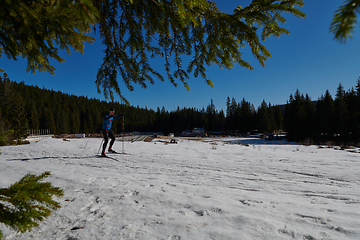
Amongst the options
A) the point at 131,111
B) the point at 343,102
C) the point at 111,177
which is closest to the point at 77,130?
the point at 131,111

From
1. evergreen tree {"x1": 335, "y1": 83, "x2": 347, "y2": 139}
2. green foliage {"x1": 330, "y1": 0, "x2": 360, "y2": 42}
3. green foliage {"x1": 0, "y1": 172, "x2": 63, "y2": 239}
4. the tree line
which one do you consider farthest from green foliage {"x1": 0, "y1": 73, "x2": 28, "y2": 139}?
evergreen tree {"x1": 335, "y1": 83, "x2": 347, "y2": 139}

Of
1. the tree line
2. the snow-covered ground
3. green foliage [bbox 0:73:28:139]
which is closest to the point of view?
the snow-covered ground

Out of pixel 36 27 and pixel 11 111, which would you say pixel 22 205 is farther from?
pixel 11 111

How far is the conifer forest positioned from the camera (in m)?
32.0

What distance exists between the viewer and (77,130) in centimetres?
7500

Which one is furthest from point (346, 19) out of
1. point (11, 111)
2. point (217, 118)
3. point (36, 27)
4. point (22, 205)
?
point (217, 118)

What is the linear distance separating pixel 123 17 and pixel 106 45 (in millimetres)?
667

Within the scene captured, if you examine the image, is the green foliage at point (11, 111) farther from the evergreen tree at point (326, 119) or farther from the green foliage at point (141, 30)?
the evergreen tree at point (326, 119)

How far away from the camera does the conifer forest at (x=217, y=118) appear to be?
32.0 m

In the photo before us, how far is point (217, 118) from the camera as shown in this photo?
8119 centimetres

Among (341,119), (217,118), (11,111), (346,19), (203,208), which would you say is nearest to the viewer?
(346,19)

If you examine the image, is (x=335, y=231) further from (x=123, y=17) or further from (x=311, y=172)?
(x=123, y=17)

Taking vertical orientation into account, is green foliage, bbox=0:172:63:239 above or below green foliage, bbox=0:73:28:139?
below

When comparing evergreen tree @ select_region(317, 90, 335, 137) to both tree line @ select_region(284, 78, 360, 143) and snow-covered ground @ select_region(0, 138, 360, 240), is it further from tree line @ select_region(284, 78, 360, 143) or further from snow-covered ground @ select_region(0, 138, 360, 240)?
snow-covered ground @ select_region(0, 138, 360, 240)
